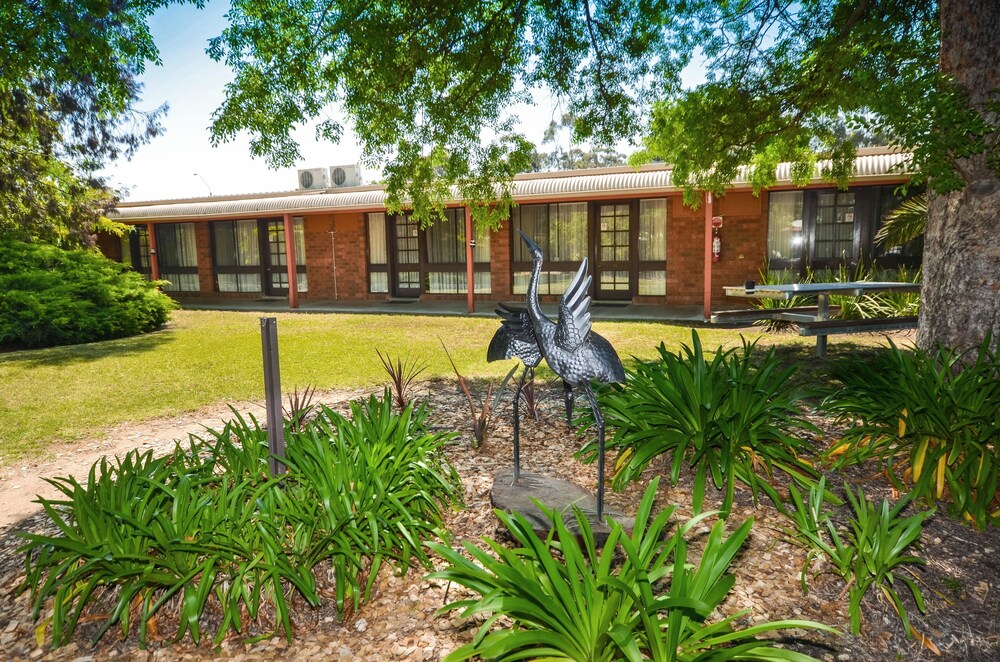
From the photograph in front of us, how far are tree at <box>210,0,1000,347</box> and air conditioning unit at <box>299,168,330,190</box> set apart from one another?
53.4 feet

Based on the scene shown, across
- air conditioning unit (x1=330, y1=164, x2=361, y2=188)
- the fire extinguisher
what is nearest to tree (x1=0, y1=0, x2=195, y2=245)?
air conditioning unit (x1=330, y1=164, x2=361, y2=188)

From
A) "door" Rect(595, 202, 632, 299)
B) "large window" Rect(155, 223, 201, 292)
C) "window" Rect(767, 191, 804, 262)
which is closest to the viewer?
"window" Rect(767, 191, 804, 262)

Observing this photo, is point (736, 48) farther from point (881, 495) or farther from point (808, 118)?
point (881, 495)

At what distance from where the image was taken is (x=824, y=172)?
817cm

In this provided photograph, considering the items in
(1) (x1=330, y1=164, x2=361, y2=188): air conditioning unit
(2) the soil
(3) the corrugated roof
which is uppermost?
(1) (x1=330, y1=164, x2=361, y2=188): air conditioning unit

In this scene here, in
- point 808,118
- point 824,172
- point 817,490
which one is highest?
point 808,118

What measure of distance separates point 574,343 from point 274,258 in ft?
56.4

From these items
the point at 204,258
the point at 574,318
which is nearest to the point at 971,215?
the point at 574,318

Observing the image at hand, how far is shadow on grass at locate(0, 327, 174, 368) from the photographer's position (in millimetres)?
9461

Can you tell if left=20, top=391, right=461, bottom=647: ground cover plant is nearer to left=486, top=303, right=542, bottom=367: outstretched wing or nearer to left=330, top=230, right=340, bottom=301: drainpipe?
left=486, top=303, right=542, bottom=367: outstretched wing

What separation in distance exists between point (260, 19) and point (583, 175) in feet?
29.6

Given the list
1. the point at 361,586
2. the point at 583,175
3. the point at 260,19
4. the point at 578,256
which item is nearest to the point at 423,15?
the point at 260,19

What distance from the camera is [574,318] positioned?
9.85 feet

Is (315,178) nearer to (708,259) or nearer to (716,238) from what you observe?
(716,238)
